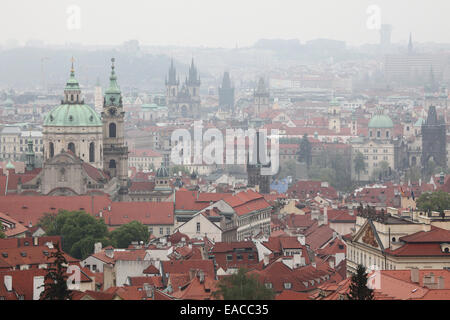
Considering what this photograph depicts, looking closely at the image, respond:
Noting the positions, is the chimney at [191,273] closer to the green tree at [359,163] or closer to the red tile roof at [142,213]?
the red tile roof at [142,213]

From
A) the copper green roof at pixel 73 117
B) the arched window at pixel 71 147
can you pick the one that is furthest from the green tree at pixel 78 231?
the copper green roof at pixel 73 117

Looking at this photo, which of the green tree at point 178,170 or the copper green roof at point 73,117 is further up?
the copper green roof at point 73,117

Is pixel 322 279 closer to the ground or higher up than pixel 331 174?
higher up

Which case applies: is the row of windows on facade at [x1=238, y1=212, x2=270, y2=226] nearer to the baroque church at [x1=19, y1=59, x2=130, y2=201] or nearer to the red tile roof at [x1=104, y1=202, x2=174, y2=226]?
the red tile roof at [x1=104, y1=202, x2=174, y2=226]

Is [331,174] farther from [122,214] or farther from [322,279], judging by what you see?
[322,279]

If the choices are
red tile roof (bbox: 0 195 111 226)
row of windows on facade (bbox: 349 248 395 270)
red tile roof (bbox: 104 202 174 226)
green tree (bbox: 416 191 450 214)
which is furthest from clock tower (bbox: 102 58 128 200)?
row of windows on facade (bbox: 349 248 395 270)

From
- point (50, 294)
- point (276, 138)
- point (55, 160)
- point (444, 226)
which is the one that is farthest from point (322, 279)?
point (276, 138)
